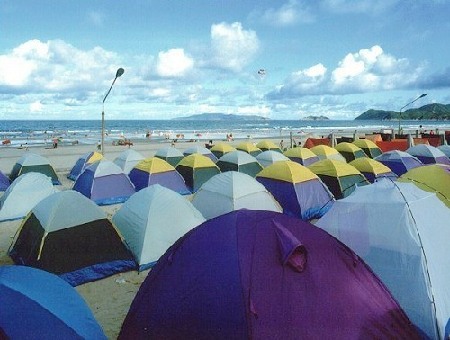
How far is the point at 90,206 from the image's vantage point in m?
7.51

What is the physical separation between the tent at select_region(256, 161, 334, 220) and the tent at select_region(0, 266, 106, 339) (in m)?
7.27

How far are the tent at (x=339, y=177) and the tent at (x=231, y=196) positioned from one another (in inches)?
120

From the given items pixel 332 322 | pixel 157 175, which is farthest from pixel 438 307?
pixel 157 175

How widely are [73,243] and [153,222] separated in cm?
153

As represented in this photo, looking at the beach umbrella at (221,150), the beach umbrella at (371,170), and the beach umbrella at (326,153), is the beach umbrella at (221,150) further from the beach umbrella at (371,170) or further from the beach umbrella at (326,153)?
the beach umbrella at (371,170)

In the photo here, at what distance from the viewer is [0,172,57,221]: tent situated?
35.9ft

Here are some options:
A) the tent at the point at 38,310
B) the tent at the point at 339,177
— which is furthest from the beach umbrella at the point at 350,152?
the tent at the point at 38,310

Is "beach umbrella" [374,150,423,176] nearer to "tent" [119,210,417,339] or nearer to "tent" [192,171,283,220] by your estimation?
"tent" [192,171,283,220]

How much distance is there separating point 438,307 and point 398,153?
41.4 ft

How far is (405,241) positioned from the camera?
5.68 metres

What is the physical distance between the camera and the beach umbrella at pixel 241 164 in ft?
52.6

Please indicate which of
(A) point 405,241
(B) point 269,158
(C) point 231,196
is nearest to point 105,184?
(C) point 231,196

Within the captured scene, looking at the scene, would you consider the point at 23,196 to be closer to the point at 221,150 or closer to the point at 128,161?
the point at 128,161

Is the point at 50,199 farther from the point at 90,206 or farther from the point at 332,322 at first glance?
the point at 332,322
